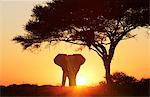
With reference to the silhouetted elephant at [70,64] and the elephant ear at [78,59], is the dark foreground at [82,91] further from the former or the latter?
the elephant ear at [78,59]

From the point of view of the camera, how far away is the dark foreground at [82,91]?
78.7 ft

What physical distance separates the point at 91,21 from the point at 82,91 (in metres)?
6.53

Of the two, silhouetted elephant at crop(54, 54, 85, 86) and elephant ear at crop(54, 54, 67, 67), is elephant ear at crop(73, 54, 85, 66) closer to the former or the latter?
silhouetted elephant at crop(54, 54, 85, 86)

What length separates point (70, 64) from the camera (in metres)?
32.0

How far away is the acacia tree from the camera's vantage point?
30.0 m

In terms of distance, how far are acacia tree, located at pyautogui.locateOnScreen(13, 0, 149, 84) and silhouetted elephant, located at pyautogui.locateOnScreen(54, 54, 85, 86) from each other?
95 cm

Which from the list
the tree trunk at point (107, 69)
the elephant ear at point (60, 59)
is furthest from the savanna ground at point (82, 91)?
the elephant ear at point (60, 59)

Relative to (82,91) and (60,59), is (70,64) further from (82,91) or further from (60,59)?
(82,91)

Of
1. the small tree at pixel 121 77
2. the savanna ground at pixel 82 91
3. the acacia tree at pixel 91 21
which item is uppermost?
the acacia tree at pixel 91 21

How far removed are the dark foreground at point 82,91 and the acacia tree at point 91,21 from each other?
4.34 m

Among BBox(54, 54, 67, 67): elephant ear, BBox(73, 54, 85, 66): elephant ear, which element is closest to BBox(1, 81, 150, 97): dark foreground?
BBox(54, 54, 67, 67): elephant ear

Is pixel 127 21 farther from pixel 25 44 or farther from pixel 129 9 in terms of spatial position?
pixel 25 44

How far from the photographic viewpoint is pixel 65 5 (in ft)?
99.7

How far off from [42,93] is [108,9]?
286 inches
